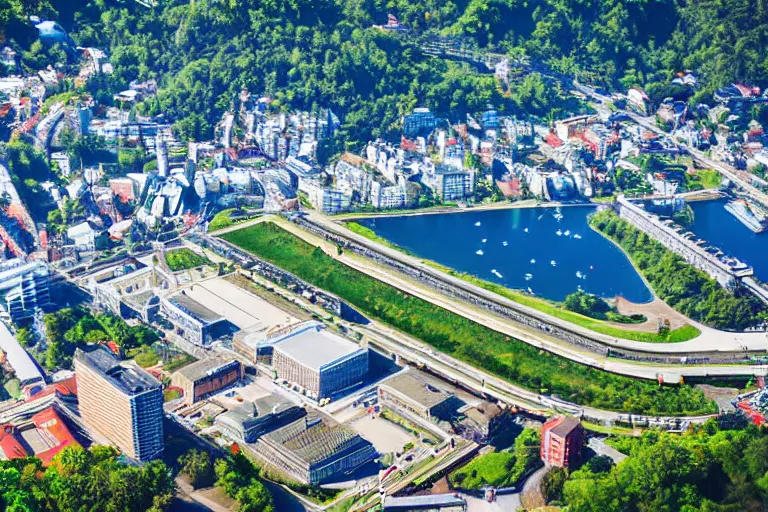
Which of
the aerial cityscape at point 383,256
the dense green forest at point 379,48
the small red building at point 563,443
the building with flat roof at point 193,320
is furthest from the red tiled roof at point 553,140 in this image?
the small red building at point 563,443

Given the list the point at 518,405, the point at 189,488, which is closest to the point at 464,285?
the point at 518,405

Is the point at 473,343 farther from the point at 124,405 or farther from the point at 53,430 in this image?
the point at 53,430

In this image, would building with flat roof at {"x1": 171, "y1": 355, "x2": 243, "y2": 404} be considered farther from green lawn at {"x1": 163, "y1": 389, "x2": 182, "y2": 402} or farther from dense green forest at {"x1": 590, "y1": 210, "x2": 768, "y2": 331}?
dense green forest at {"x1": 590, "y1": 210, "x2": 768, "y2": 331}

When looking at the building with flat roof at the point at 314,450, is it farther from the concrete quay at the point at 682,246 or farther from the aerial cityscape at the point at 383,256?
the concrete quay at the point at 682,246

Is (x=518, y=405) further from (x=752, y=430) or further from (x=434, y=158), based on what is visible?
(x=434, y=158)

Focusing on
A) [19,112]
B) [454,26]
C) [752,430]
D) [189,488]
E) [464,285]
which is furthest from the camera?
[454,26]

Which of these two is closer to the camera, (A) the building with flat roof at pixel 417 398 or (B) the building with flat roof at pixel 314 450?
(B) the building with flat roof at pixel 314 450
